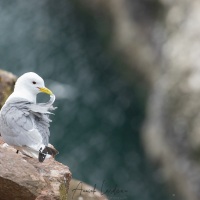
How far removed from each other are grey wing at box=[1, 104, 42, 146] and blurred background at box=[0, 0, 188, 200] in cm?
662

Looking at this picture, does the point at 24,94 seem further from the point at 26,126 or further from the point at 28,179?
the point at 28,179

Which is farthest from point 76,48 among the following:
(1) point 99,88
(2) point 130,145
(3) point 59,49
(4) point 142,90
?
(2) point 130,145

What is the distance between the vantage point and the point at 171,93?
12.7 m

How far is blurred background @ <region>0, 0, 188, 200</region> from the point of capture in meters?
12.8

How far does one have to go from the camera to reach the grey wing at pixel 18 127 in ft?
18.3

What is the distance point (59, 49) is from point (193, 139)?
5.66 m

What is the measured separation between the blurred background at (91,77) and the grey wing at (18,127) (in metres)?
6.62

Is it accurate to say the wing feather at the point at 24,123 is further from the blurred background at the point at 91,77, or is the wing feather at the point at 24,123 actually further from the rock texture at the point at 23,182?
the blurred background at the point at 91,77

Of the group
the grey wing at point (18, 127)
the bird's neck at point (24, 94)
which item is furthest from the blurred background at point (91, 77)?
the grey wing at point (18, 127)

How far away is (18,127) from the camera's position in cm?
561

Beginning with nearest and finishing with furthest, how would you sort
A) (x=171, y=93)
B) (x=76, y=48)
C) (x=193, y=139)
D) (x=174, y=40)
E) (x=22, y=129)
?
(x=22, y=129)
(x=193, y=139)
(x=171, y=93)
(x=174, y=40)
(x=76, y=48)

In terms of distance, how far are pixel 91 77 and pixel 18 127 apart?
954 centimetres

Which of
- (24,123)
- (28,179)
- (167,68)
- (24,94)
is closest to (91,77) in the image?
(167,68)

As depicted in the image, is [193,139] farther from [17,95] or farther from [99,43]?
[17,95]
